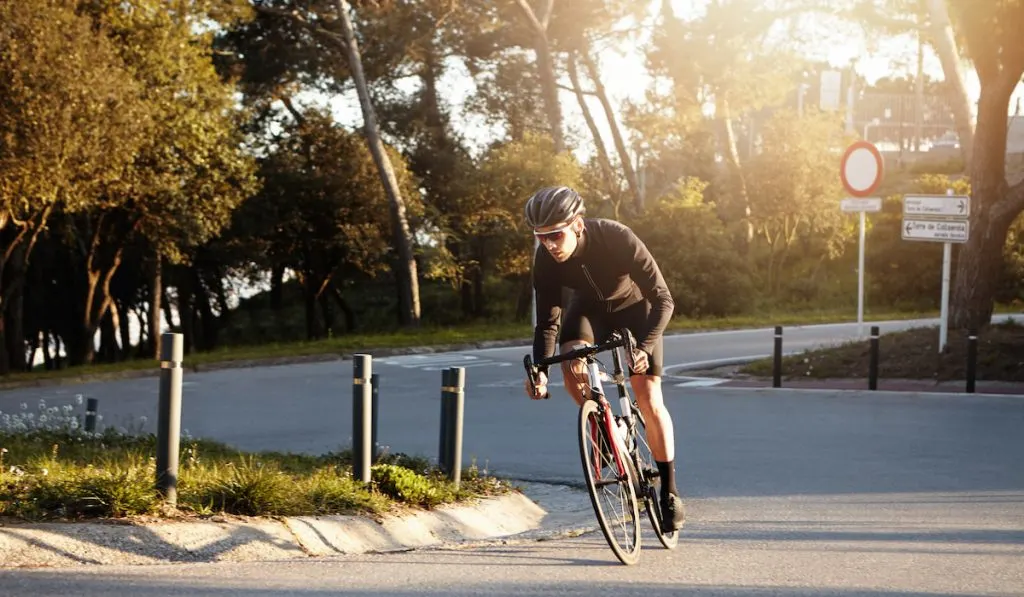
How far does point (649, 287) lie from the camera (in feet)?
22.3

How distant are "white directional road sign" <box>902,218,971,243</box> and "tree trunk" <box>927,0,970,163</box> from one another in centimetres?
335

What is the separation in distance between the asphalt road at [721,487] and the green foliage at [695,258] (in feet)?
53.0

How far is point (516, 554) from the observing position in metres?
6.98

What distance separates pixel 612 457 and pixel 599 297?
0.81 meters

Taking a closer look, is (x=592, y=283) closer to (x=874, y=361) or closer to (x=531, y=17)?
(x=874, y=361)

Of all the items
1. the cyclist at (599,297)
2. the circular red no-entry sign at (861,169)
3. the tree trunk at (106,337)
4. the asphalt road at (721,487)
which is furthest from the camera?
the tree trunk at (106,337)

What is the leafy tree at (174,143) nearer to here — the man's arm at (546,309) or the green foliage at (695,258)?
the green foliage at (695,258)

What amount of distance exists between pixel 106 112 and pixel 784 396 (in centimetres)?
1394

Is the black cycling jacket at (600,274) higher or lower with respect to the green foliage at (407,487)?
A: higher

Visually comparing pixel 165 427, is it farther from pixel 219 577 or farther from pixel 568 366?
pixel 568 366

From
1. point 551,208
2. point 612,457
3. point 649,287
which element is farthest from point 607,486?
point 551,208

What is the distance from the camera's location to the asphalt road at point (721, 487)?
6.16 m

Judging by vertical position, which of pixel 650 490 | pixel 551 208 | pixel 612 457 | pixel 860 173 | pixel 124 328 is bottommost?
pixel 124 328

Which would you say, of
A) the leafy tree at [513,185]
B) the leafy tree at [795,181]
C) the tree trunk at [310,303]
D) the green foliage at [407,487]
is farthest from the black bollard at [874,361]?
the tree trunk at [310,303]
